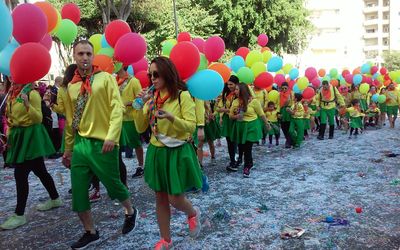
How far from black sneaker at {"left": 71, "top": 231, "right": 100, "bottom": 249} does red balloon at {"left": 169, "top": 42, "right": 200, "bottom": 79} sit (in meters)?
1.61

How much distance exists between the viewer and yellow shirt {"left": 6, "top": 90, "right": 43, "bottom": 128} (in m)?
3.94

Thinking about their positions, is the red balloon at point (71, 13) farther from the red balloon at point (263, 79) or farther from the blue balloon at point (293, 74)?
the blue balloon at point (293, 74)

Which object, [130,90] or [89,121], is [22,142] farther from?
[130,90]

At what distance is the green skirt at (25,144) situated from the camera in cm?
397

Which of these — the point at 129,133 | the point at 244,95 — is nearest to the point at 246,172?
the point at 244,95

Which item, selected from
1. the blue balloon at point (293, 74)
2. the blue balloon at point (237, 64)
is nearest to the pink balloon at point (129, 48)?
the blue balloon at point (237, 64)

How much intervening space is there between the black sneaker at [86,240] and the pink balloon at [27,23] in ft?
6.24

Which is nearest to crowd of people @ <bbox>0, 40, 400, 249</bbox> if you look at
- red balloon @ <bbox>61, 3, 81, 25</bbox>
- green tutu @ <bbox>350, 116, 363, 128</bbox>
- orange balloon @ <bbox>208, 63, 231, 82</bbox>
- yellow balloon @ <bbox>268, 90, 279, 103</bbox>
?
orange balloon @ <bbox>208, 63, 231, 82</bbox>

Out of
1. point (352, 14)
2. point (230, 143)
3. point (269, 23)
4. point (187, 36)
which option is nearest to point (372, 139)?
point (230, 143)

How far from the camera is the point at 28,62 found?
10.3 ft

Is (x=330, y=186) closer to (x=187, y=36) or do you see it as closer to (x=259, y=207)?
(x=259, y=207)

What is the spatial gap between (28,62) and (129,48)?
1382mm

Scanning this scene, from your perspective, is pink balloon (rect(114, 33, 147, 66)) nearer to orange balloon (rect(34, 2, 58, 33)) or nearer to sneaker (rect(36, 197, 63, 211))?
orange balloon (rect(34, 2, 58, 33))

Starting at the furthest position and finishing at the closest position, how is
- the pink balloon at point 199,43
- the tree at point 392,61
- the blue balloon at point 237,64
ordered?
the tree at point 392,61 → the blue balloon at point 237,64 → the pink balloon at point 199,43
